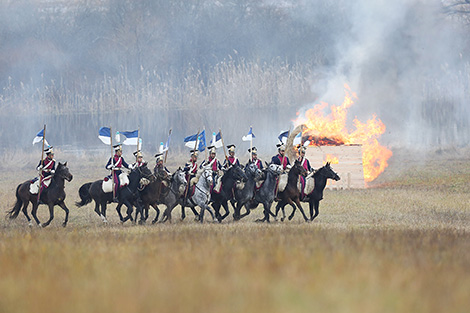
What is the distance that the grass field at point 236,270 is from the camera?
1061 cm

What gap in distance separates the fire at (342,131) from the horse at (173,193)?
1626 centimetres

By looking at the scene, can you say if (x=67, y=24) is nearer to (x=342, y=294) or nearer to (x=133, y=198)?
(x=133, y=198)

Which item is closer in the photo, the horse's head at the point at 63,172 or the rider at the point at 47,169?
the horse's head at the point at 63,172

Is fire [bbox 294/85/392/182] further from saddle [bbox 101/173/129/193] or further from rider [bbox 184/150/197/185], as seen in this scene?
saddle [bbox 101/173/129/193]

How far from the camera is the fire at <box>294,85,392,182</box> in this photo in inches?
1666

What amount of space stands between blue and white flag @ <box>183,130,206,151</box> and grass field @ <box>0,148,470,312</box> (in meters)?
5.09

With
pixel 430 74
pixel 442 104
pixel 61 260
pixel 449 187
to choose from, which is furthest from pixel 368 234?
pixel 430 74

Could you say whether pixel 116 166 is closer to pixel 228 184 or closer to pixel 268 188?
pixel 228 184

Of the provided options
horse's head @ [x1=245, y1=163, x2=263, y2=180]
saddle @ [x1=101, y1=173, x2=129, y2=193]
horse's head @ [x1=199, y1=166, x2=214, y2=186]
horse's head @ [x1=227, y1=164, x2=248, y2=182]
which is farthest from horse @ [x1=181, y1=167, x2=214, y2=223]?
saddle @ [x1=101, y1=173, x2=129, y2=193]

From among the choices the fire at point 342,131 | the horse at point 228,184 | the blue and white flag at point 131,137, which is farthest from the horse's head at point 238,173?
the fire at point 342,131

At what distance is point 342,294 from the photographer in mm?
10852

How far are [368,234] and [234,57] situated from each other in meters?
139

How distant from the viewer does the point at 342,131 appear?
142 feet

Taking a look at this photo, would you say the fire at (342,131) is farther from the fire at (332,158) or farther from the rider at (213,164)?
the rider at (213,164)
